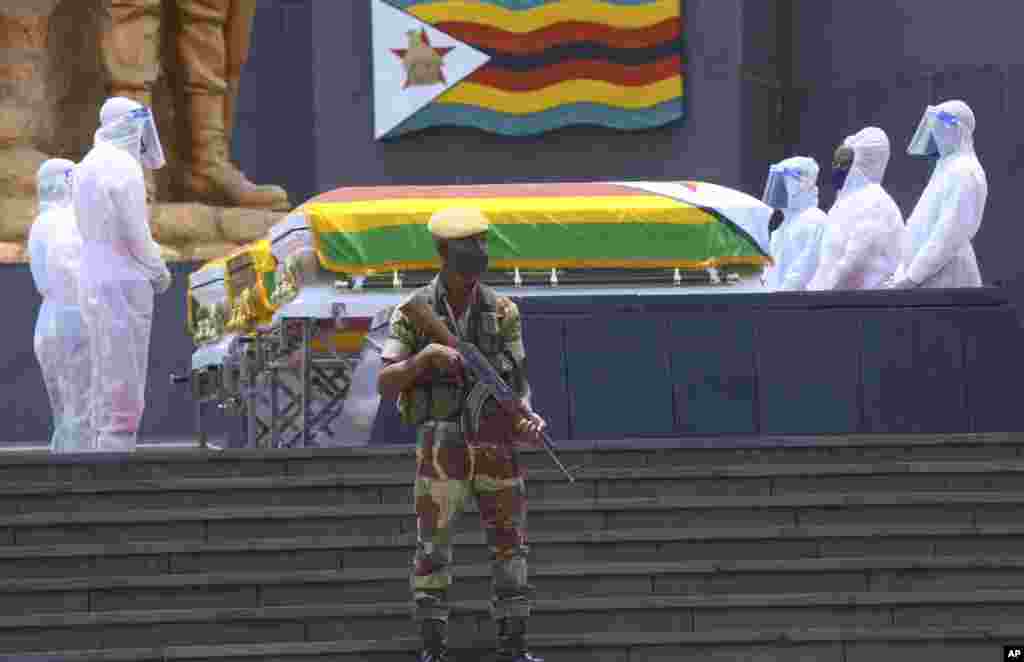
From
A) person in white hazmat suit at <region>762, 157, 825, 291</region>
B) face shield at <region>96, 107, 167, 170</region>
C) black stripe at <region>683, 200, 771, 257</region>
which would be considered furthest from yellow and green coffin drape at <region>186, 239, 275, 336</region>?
person in white hazmat suit at <region>762, 157, 825, 291</region>

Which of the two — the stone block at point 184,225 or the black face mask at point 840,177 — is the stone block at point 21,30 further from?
the black face mask at point 840,177

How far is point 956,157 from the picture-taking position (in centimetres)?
1525

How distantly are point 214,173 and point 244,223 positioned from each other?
0.73 metres

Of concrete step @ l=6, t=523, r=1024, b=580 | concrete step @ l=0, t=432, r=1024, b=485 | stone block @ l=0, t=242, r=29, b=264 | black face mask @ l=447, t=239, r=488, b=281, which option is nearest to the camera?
black face mask @ l=447, t=239, r=488, b=281

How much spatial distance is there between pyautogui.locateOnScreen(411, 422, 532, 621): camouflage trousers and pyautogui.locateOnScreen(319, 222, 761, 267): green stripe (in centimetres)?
399

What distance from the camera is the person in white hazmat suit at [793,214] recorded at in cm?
1772

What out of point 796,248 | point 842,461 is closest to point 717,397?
point 842,461

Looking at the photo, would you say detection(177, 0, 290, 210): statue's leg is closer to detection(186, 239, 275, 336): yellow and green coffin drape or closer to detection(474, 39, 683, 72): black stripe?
detection(474, 39, 683, 72): black stripe

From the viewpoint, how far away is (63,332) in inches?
610

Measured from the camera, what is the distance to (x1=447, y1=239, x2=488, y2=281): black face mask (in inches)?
409

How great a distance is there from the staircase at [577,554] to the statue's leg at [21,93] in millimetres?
7334

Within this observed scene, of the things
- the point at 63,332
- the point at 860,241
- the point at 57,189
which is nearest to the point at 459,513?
the point at 860,241

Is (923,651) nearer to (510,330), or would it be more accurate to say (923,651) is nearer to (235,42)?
(510,330)

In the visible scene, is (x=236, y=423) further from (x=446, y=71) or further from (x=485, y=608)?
(x=446, y=71)
